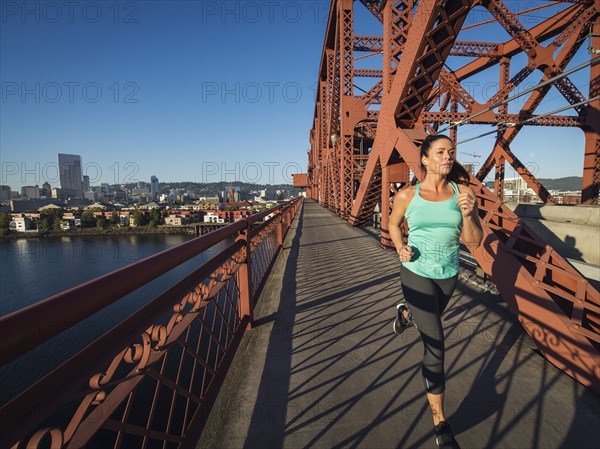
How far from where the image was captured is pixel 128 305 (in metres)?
18.2

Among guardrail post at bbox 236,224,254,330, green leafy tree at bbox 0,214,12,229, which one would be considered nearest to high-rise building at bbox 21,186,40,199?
green leafy tree at bbox 0,214,12,229

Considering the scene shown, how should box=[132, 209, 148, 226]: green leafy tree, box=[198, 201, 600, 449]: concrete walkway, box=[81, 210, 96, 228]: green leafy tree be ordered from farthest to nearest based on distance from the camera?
box=[132, 209, 148, 226]: green leafy tree → box=[81, 210, 96, 228]: green leafy tree → box=[198, 201, 600, 449]: concrete walkway

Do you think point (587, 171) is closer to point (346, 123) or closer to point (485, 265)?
point (346, 123)

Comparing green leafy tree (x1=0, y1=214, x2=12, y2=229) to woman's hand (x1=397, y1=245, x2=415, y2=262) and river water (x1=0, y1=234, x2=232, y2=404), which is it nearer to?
river water (x1=0, y1=234, x2=232, y2=404)

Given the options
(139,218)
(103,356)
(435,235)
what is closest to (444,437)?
(435,235)

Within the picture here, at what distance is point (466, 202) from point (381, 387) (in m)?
1.48

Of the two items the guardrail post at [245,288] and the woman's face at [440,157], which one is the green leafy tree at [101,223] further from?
the woman's face at [440,157]

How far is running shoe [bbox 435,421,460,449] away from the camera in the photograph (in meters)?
1.54

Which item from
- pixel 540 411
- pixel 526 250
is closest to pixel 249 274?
pixel 540 411

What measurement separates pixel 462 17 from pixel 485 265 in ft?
11.1

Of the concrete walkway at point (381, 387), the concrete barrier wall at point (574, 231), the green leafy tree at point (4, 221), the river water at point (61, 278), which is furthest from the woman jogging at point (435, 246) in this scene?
the green leafy tree at point (4, 221)

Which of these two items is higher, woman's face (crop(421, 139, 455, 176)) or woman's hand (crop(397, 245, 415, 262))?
woman's face (crop(421, 139, 455, 176))

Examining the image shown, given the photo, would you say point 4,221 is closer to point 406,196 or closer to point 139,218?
point 139,218

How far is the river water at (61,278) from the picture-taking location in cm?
1315
